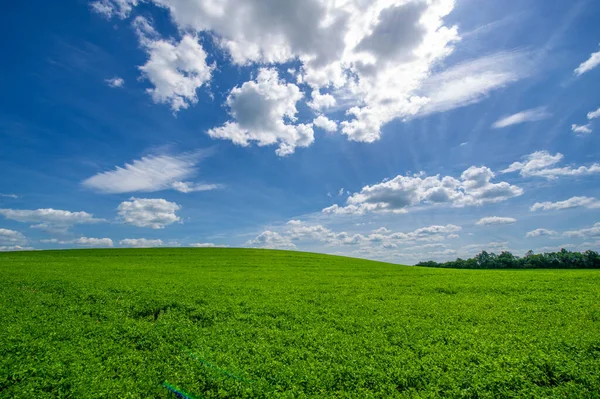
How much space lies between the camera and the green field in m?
9.77

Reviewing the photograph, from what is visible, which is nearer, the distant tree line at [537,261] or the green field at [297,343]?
the green field at [297,343]

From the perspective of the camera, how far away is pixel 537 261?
267 feet

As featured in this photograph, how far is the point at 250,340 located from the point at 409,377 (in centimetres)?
690

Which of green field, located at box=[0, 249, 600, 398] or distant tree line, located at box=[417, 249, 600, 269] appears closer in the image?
green field, located at box=[0, 249, 600, 398]

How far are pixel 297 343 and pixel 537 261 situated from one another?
9551 cm

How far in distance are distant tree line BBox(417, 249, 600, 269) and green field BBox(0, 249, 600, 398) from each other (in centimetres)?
7242

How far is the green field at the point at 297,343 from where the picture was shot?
9773 millimetres

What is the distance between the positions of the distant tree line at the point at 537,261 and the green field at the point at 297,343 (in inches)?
2851

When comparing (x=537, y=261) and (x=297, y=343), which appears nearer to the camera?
(x=297, y=343)

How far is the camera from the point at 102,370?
430 inches

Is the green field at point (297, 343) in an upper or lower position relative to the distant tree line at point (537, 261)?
lower

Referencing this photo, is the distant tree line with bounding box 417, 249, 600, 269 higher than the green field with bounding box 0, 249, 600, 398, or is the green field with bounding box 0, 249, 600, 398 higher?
the distant tree line with bounding box 417, 249, 600, 269

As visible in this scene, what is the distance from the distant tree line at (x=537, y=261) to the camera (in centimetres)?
7438

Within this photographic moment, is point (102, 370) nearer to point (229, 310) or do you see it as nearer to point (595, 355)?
point (229, 310)
